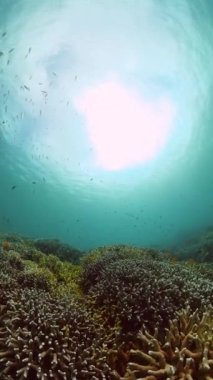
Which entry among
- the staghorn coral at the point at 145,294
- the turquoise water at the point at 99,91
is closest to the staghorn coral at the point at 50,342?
the staghorn coral at the point at 145,294

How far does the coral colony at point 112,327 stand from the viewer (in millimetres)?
4172

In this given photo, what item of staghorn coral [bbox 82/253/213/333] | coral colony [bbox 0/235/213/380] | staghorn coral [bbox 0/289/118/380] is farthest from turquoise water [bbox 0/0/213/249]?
staghorn coral [bbox 0/289/118/380]

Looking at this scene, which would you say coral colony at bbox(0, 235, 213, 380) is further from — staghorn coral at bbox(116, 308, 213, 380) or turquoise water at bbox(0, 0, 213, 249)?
turquoise water at bbox(0, 0, 213, 249)

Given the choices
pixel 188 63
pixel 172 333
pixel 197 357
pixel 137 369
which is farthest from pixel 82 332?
pixel 188 63

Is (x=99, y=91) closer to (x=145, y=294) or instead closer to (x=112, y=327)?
(x=145, y=294)

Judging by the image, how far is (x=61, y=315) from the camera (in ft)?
16.3

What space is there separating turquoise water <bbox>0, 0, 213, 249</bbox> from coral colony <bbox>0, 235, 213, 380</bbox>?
2009 centimetres

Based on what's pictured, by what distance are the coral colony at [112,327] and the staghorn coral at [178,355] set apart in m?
0.01

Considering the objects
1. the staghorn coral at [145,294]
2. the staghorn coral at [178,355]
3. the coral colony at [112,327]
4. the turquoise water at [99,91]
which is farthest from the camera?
the turquoise water at [99,91]

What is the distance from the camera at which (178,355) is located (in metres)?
4.15

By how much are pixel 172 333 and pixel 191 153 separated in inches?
2094

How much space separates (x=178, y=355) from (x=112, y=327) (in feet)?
4.79

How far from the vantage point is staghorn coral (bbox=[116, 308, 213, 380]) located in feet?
13.1

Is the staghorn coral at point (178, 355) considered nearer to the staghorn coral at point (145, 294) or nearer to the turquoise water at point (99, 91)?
the staghorn coral at point (145, 294)
